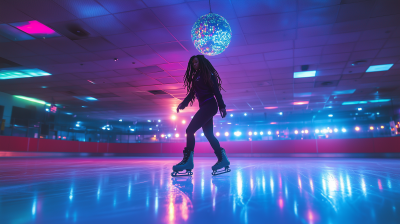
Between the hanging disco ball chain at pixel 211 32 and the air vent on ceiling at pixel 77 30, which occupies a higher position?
the air vent on ceiling at pixel 77 30

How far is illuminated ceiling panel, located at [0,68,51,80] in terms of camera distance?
7075 mm

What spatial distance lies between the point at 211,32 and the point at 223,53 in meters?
2.97

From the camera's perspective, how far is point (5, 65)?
21.9ft

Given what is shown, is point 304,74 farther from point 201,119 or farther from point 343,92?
point 201,119

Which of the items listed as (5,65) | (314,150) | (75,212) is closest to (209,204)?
(75,212)

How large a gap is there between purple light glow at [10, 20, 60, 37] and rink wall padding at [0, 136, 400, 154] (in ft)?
23.5

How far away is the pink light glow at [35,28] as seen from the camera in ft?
14.8

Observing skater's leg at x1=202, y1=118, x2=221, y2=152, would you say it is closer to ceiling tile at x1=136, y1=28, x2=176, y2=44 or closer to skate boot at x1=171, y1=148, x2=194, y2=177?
skate boot at x1=171, y1=148, x2=194, y2=177

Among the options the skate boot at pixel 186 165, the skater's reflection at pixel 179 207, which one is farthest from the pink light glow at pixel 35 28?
the skater's reflection at pixel 179 207

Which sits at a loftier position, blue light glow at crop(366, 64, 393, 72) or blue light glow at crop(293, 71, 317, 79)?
blue light glow at crop(366, 64, 393, 72)

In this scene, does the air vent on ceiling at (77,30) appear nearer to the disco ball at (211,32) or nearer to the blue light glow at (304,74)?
the disco ball at (211,32)

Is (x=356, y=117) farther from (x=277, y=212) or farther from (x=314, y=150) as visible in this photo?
(x=277, y=212)

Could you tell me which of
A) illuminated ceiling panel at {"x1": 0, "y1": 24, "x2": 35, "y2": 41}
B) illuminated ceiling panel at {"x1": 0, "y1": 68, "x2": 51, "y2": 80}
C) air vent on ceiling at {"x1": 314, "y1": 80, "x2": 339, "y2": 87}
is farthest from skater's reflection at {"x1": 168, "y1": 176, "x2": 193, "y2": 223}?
air vent on ceiling at {"x1": 314, "y1": 80, "x2": 339, "y2": 87}

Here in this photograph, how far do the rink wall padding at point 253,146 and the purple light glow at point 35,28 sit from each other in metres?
7.18
